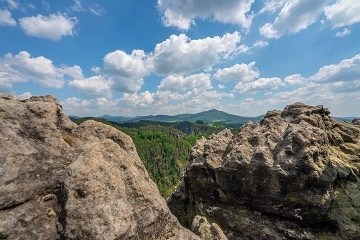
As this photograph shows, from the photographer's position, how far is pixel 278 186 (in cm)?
1831

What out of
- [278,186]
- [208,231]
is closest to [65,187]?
[208,231]

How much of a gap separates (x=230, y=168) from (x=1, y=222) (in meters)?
14.7

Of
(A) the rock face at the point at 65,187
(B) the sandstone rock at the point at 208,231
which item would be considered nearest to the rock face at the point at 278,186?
(B) the sandstone rock at the point at 208,231

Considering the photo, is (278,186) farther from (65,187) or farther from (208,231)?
(65,187)

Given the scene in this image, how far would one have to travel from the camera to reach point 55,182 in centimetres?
948

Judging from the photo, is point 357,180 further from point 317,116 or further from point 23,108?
point 23,108

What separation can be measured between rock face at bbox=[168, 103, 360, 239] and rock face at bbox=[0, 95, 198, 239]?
363 inches

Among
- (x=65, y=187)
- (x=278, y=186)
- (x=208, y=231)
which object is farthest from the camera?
(x=278, y=186)

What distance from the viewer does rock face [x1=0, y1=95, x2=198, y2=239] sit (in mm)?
8297

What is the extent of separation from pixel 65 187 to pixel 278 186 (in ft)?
46.3

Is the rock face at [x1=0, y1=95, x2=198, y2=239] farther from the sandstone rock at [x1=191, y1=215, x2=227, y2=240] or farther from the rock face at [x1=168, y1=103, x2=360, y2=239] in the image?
the rock face at [x1=168, y1=103, x2=360, y2=239]

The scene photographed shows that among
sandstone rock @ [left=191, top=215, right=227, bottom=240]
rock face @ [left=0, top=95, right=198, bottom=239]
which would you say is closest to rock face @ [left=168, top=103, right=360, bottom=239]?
sandstone rock @ [left=191, top=215, right=227, bottom=240]

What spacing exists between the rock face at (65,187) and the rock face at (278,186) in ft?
30.2

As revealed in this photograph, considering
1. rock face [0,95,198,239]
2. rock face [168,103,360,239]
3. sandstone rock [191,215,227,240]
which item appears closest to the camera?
rock face [0,95,198,239]
